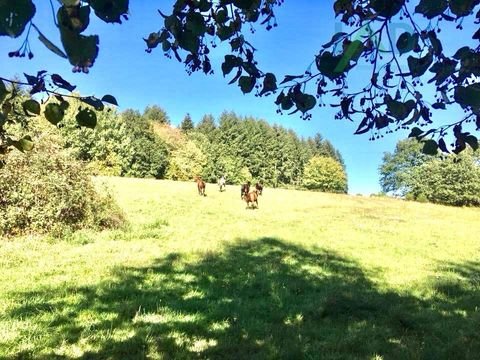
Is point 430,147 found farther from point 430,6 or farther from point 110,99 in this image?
point 110,99

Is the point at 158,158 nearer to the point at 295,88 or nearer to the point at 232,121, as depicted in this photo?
the point at 232,121

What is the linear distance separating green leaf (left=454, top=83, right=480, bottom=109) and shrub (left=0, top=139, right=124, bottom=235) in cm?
1657

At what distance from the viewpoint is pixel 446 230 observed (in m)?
29.0

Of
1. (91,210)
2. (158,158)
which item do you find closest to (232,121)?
(158,158)

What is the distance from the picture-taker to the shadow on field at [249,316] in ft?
23.4

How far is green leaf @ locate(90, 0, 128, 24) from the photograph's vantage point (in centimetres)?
159

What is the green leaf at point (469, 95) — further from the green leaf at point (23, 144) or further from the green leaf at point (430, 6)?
the green leaf at point (23, 144)

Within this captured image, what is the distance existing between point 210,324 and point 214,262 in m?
5.69

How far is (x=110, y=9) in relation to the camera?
163cm

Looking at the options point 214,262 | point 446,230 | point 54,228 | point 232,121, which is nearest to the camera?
point 214,262

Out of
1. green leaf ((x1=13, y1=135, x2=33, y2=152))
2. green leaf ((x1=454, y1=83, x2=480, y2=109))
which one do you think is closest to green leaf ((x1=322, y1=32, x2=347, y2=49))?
green leaf ((x1=454, y1=83, x2=480, y2=109))

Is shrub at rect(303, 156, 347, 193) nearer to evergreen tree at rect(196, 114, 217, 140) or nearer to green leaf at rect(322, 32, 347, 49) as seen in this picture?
evergreen tree at rect(196, 114, 217, 140)

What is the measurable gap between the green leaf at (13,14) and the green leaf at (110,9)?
24cm

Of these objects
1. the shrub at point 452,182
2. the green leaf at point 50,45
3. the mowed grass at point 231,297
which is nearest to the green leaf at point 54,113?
the green leaf at point 50,45
